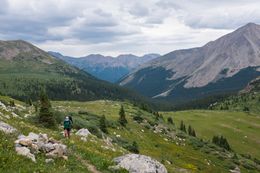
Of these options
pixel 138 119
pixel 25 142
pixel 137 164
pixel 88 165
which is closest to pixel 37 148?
pixel 25 142

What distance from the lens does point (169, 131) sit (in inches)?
4222

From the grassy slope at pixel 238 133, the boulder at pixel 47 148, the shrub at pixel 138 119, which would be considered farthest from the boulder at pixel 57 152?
the grassy slope at pixel 238 133

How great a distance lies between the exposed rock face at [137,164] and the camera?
84.3 feet

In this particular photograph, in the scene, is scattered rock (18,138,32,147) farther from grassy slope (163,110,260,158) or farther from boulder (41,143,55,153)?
grassy slope (163,110,260,158)

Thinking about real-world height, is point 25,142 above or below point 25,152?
above

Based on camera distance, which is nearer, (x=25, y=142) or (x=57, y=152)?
(x=25, y=142)

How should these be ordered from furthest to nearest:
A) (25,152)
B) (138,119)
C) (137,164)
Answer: (138,119) → (137,164) → (25,152)

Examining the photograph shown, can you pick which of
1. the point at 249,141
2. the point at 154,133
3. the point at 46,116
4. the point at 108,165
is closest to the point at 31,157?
the point at 108,165

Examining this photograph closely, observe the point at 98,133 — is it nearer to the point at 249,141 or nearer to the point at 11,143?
the point at 11,143

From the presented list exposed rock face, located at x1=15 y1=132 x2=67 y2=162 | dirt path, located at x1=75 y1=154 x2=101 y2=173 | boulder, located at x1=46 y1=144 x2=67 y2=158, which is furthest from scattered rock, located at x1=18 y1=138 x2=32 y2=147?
dirt path, located at x1=75 y1=154 x2=101 y2=173

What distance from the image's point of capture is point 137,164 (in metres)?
26.3

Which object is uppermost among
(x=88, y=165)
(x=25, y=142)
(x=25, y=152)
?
(x=25, y=142)

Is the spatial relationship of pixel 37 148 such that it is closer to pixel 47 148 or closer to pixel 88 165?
→ pixel 47 148

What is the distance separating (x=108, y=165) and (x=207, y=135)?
6205 inches
